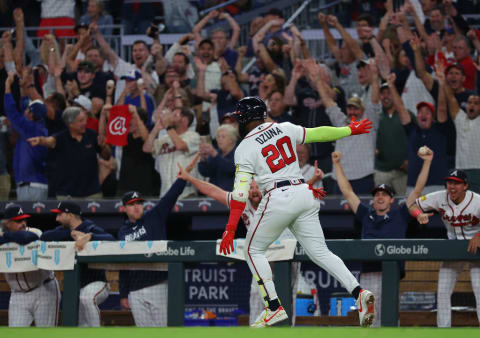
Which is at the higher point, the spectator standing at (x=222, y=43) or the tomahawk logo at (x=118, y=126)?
the spectator standing at (x=222, y=43)

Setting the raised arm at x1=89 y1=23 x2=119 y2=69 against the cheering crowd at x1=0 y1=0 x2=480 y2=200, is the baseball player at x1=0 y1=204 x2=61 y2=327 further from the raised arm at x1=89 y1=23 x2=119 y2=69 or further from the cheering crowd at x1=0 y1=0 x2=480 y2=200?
the raised arm at x1=89 y1=23 x2=119 y2=69

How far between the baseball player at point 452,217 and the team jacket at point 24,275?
3567mm

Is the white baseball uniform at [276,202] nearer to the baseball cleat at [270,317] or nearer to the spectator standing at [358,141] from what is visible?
the baseball cleat at [270,317]

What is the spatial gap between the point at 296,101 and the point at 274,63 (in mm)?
837

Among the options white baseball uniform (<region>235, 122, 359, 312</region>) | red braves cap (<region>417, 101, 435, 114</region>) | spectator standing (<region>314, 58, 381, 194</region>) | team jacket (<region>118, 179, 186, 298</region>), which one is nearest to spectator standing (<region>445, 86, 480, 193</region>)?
red braves cap (<region>417, 101, 435, 114</region>)

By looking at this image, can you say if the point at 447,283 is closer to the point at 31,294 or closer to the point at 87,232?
the point at 87,232

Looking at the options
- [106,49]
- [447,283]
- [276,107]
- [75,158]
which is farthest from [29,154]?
[447,283]

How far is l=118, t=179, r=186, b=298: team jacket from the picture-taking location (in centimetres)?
750

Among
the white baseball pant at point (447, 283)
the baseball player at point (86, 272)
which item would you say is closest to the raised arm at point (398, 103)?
the white baseball pant at point (447, 283)

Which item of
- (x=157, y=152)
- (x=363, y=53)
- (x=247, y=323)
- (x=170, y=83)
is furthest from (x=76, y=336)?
(x=363, y=53)

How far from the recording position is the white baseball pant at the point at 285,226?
5934mm

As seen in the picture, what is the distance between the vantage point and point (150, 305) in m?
7.38

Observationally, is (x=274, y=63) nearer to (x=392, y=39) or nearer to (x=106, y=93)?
(x=392, y=39)

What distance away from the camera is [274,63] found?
10.1 m
